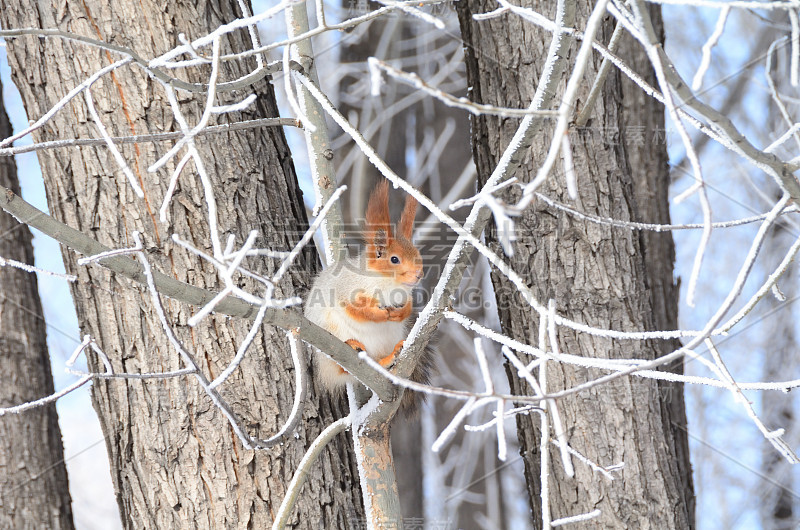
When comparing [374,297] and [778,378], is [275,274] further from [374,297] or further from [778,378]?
[778,378]

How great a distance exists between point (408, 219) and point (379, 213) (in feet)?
0.54

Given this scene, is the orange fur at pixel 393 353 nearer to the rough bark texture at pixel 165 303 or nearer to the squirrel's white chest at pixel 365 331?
the squirrel's white chest at pixel 365 331

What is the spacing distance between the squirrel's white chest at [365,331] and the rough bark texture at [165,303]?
22cm

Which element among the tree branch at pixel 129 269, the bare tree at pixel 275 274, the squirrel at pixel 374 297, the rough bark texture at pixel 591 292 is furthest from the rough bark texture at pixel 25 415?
the rough bark texture at pixel 591 292

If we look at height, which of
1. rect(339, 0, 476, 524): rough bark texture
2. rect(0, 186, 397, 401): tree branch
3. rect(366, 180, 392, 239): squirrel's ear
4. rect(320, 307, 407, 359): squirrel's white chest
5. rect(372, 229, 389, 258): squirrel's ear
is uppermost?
rect(339, 0, 476, 524): rough bark texture

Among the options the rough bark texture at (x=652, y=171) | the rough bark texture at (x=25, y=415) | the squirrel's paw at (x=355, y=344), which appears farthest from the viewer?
the rough bark texture at (x=652, y=171)

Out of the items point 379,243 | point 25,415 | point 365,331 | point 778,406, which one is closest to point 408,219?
point 379,243

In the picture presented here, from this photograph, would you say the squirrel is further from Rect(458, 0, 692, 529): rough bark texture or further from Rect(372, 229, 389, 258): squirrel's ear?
Rect(458, 0, 692, 529): rough bark texture

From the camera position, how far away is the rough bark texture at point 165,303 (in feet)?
6.87

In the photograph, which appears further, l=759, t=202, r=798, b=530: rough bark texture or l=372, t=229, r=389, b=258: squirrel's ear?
l=759, t=202, r=798, b=530: rough bark texture

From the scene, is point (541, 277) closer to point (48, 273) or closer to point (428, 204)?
point (428, 204)

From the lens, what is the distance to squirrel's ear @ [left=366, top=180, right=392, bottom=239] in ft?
8.04

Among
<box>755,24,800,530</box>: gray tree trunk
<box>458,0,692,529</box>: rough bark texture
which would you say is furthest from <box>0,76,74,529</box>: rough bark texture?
<box>755,24,800,530</box>: gray tree trunk

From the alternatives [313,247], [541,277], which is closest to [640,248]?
[541,277]
